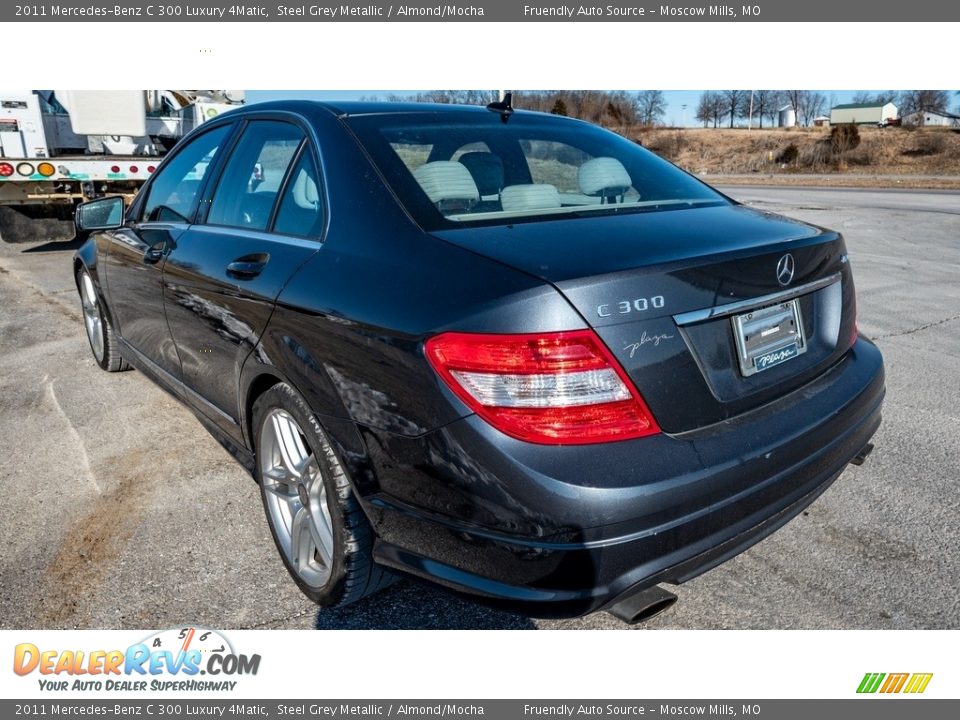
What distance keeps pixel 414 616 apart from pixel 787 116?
97071 millimetres

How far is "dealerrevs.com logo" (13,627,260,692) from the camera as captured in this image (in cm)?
235

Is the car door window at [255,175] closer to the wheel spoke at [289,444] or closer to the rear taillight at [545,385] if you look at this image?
the wheel spoke at [289,444]

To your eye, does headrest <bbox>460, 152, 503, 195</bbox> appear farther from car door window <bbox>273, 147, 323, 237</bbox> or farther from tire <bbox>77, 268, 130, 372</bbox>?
tire <bbox>77, 268, 130, 372</bbox>

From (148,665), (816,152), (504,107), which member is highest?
(504,107)

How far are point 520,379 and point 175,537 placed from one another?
1974 mm

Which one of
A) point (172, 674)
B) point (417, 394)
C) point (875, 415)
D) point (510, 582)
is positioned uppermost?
point (417, 394)

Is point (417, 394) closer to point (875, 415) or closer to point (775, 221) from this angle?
point (775, 221)

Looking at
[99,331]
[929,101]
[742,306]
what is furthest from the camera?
[929,101]

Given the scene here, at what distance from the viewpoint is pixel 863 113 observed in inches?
3440

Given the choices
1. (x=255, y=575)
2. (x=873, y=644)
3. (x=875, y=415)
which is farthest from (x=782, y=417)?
(x=255, y=575)

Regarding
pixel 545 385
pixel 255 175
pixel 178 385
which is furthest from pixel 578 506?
pixel 178 385

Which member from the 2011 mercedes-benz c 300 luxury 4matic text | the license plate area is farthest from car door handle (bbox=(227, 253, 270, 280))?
the license plate area

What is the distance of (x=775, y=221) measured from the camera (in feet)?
8.12

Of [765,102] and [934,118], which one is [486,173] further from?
[765,102]
